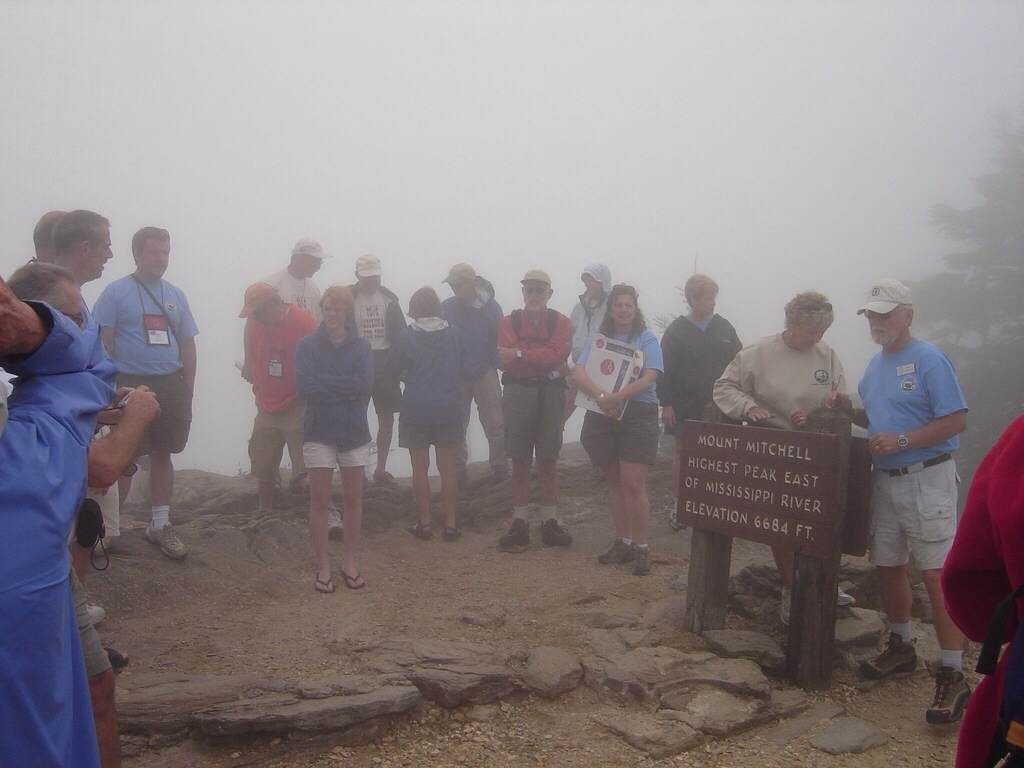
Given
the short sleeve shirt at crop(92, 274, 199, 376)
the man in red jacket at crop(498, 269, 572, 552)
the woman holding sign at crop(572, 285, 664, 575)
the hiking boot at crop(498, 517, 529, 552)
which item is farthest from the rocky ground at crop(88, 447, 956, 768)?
the short sleeve shirt at crop(92, 274, 199, 376)

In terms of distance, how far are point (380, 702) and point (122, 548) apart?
317cm

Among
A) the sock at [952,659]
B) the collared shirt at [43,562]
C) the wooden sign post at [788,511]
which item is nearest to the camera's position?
the collared shirt at [43,562]

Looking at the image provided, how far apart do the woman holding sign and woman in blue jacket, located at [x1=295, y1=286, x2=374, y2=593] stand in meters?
1.82

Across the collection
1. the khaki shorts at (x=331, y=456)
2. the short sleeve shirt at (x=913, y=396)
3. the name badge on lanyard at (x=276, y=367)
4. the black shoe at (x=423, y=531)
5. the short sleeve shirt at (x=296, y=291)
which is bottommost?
the black shoe at (x=423, y=531)

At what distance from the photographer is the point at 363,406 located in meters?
6.16

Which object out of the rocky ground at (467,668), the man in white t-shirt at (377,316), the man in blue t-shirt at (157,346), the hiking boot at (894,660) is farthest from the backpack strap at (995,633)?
the man in white t-shirt at (377,316)

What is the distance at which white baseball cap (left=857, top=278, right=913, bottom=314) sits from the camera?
15.2 ft

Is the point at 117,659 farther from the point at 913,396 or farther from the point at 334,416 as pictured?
the point at 913,396

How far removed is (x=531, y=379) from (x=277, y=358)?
2.23 m

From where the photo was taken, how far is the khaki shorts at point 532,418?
7.19 metres

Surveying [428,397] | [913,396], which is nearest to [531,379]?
[428,397]

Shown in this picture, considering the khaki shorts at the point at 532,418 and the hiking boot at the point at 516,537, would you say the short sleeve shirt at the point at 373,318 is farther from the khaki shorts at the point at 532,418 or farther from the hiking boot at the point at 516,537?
the hiking boot at the point at 516,537

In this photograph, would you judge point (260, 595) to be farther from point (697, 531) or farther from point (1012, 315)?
point (1012, 315)

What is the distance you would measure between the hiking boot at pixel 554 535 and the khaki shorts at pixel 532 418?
62cm
